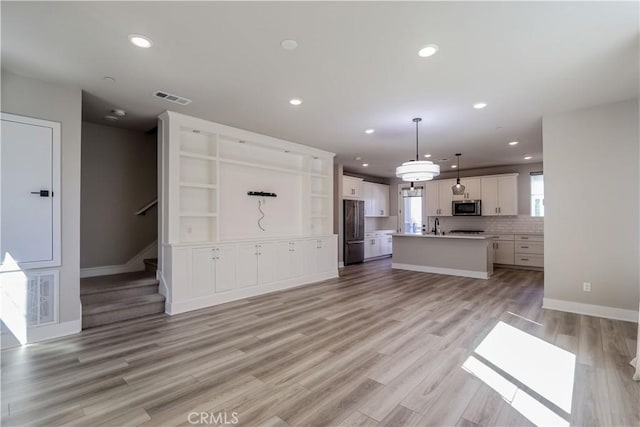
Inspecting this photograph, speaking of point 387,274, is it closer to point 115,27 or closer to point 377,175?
point 377,175

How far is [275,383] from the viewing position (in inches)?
96.1

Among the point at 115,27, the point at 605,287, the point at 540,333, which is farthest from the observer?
the point at 605,287

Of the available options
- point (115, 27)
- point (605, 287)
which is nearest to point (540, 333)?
point (605, 287)

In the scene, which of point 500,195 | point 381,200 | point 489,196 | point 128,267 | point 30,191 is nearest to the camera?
point 30,191

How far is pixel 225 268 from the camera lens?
4.83 m

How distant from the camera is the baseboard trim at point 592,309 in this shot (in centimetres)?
390

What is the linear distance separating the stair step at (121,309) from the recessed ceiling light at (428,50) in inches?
174

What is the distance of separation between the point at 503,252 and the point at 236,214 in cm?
720

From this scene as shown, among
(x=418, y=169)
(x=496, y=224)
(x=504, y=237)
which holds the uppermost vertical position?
(x=418, y=169)

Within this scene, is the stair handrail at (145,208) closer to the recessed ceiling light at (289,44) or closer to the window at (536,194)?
the recessed ceiling light at (289,44)

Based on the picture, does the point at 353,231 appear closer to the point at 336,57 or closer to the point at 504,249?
the point at 504,249

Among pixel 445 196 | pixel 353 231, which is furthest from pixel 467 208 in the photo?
pixel 353 231

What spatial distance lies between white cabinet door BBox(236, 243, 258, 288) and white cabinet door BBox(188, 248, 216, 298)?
1.55ft

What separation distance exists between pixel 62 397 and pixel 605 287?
6034 mm
